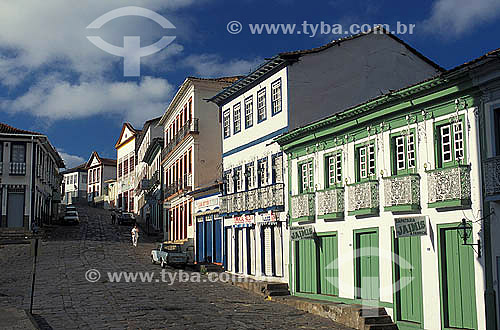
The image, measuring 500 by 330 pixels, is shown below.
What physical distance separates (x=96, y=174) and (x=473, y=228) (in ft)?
268

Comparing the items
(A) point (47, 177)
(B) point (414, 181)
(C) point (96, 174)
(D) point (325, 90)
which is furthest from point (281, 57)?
(C) point (96, 174)

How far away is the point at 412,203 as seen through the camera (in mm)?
16031

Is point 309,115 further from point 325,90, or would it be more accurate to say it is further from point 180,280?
point 180,280

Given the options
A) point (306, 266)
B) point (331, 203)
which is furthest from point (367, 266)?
point (306, 266)

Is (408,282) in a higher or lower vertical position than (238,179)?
lower

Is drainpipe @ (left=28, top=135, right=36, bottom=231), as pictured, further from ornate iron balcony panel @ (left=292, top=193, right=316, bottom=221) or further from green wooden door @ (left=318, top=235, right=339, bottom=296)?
green wooden door @ (left=318, top=235, right=339, bottom=296)

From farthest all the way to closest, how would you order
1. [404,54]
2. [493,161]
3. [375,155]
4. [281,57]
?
1. [404,54]
2. [281,57]
3. [375,155]
4. [493,161]

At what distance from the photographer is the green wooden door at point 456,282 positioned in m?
14.3

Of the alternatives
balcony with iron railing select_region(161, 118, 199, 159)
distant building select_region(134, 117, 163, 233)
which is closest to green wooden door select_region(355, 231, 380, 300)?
balcony with iron railing select_region(161, 118, 199, 159)

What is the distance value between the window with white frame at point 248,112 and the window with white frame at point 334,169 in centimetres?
777

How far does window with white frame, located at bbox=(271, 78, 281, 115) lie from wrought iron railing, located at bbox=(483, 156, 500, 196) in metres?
12.0

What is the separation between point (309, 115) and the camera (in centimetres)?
2438

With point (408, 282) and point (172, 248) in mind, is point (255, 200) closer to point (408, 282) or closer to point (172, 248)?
point (172, 248)

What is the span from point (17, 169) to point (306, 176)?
28.1 meters
